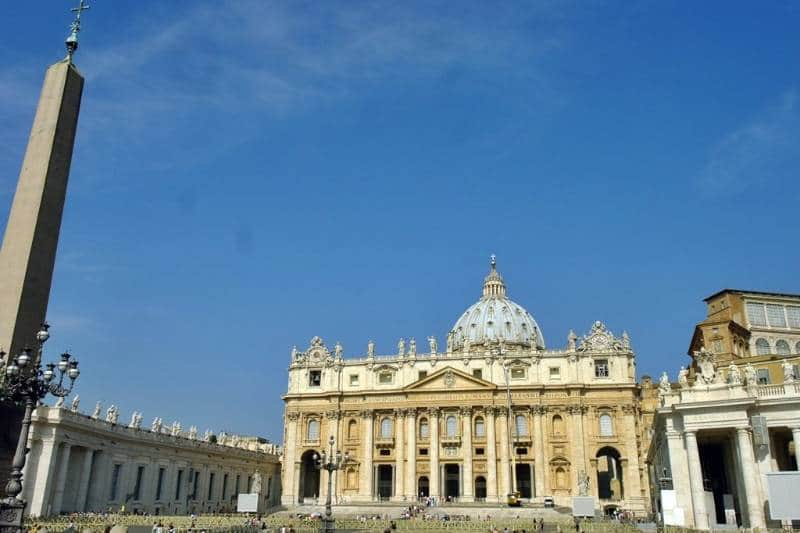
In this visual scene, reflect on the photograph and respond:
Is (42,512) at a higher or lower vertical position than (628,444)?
lower

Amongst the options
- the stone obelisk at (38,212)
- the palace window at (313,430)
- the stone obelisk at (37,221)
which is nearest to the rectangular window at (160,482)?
the palace window at (313,430)

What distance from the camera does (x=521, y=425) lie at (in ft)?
227

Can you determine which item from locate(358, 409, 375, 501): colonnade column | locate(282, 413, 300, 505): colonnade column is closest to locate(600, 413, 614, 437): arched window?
locate(358, 409, 375, 501): colonnade column

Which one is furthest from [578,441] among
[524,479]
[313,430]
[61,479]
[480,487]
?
[61,479]

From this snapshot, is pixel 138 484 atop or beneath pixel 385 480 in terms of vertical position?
beneath

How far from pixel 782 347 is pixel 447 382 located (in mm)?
30119

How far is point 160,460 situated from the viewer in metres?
61.2

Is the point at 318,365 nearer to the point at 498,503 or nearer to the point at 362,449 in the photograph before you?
the point at 362,449

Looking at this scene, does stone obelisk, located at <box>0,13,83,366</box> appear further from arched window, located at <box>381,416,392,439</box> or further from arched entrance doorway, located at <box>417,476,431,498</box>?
arched entrance doorway, located at <box>417,476,431,498</box>

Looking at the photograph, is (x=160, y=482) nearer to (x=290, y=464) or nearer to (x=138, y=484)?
(x=138, y=484)

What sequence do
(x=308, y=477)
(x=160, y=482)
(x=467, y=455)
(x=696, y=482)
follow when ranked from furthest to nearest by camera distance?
(x=308, y=477) → (x=467, y=455) → (x=160, y=482) → (x=696, y=482)

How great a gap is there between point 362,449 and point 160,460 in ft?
65.4

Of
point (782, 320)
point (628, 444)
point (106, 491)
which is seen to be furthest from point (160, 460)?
point (782, 320)

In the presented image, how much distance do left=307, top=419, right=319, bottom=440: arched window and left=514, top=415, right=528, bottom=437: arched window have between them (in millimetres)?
20673
